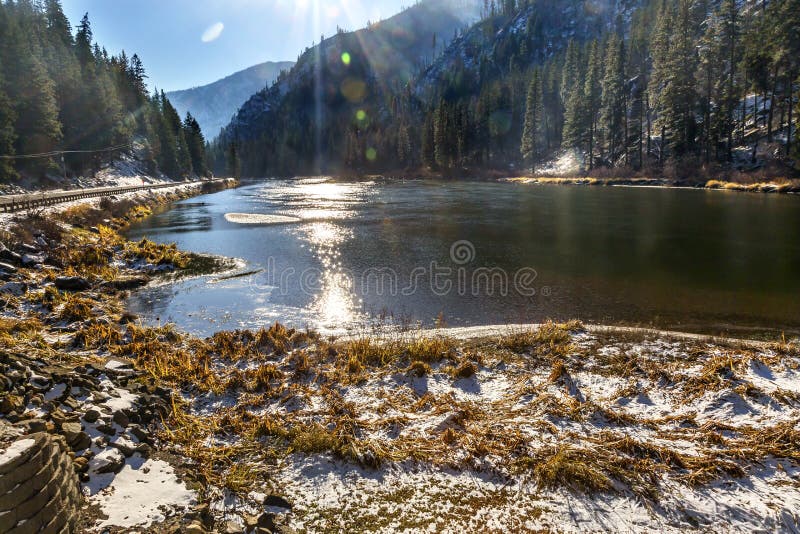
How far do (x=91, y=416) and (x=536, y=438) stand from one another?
7275 mm

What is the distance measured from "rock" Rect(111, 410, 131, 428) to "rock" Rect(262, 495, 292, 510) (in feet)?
9.70

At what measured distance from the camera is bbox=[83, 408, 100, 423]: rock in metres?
6.33

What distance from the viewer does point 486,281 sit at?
18750mm

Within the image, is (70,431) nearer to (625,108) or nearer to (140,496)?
(140,496)

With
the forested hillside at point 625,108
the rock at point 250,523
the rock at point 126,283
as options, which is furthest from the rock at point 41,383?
the forested hillside at point 625,108

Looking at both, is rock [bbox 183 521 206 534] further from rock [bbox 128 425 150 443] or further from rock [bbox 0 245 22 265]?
rock [bbox 0 245 22 265]

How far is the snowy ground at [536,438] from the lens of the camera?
535cm

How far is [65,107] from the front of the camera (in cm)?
6562

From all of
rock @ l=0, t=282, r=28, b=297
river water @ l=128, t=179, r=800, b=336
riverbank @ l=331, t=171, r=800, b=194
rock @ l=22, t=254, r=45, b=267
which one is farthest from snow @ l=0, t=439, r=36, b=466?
riverbank @ l=331, t=171, r=800, b=194

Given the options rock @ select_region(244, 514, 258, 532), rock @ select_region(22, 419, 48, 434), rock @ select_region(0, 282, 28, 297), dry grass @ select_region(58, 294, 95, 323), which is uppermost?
rock @ select_region(0, 282, 28, 297)

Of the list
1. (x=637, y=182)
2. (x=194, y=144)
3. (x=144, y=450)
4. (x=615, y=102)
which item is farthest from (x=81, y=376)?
(x=194, y=144)

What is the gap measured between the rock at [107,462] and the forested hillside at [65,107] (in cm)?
5375

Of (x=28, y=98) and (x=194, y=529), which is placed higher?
(x=28, y=98)

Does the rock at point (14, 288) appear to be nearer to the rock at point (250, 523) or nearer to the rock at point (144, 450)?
A: the rock at point (144, 450)
